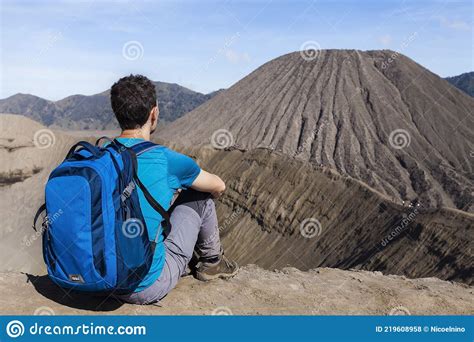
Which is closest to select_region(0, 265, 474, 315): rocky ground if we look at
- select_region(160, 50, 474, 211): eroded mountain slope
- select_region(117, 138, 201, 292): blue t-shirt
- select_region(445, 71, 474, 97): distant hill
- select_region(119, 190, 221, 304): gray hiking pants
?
select_region(119, 190, 221, 304): gray hiking pants

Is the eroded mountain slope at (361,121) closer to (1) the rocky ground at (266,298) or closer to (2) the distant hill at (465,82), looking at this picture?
(1) the rocky ground at (266,298)

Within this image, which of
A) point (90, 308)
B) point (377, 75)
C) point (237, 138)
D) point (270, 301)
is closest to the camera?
point (90, 308)

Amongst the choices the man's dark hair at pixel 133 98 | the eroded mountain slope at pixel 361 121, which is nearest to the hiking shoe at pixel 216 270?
the man's dark hair at pixel 133 98

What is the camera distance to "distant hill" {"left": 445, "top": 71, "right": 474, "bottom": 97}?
14900cm

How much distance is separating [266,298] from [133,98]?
257 centimetres

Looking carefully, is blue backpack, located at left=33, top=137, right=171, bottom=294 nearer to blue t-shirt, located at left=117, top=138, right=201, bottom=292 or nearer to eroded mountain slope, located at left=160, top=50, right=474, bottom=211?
blue t-shirt, located at left=117, top=138, right=201, bottom=292

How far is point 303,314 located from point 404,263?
1028 cm

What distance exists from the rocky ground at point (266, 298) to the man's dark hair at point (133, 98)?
1.71m

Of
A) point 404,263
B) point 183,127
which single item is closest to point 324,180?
point 404,263

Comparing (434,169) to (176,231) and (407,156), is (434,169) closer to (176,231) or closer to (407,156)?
(407,156)

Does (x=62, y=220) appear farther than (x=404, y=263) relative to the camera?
No

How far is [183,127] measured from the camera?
2564 inches

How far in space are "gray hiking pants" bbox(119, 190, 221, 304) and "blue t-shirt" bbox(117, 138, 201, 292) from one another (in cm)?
24

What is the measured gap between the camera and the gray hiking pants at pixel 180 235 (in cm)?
465
